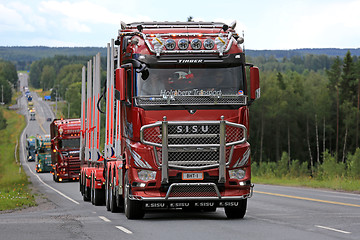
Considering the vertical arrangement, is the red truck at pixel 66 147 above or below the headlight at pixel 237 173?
below

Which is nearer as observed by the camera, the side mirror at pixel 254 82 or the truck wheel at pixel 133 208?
the side mirror at pixel 254 82

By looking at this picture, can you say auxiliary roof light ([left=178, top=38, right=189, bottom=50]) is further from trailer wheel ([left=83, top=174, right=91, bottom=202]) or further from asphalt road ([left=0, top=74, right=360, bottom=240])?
trailer wheel ([left=83, top=174, right=91, bottom=202])

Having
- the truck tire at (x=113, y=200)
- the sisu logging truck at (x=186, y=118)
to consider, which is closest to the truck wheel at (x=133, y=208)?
the sisu logging truck at (x=186, y=118)

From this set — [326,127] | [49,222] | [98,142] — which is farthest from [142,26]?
[326,127]

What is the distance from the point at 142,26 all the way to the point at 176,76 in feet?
5.82

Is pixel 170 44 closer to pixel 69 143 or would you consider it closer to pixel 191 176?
pixel 191 176

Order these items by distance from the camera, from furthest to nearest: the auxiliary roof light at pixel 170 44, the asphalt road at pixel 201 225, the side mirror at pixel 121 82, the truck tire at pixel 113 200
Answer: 1. the truck tire at pixel 113 200
2. the side mirror at pixel 121 82
3. the auxiliary roof light at pixel 170 44
4. the asphalt road at pixel 201 225

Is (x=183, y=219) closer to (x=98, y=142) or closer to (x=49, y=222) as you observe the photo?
(x=49, y=222)

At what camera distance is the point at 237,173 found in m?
16.7

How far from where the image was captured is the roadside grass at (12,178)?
89.1 feet

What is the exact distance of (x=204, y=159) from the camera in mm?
16547

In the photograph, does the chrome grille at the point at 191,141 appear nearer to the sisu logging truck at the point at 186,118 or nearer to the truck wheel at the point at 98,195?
the sisu logging truck at the point at 186,118

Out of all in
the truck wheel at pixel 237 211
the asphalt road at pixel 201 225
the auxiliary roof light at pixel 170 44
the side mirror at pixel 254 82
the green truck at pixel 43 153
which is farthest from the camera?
the green truck at pixel 43 153

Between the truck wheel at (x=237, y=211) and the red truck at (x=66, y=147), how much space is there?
2967 cm
